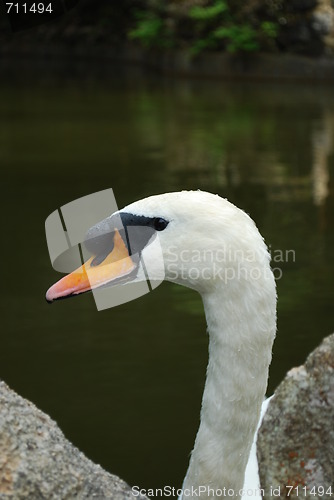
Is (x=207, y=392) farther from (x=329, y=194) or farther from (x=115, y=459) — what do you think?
(x=329, y=194)

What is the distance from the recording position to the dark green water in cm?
437

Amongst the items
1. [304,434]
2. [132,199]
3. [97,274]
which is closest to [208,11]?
[132,199]

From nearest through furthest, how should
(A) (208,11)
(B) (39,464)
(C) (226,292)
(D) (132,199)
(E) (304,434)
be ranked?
(B) (39,464), (C) (226,292), (E) (304,434), (D) (132,199), (A) (208,11)

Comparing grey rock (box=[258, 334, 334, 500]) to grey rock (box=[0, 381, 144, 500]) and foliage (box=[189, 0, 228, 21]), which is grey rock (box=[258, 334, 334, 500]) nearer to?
grey rock (box=[0, 381, 144, 500])

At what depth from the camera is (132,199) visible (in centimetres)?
841

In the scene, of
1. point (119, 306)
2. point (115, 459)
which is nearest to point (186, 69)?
point (119, 306)

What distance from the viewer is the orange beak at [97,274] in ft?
7.11

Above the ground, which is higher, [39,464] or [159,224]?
[159,224]

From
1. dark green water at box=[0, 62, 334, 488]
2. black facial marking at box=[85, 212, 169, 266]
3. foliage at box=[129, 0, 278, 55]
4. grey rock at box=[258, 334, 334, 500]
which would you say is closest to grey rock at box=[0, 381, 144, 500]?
black facial marking at box=[85, 212, 169, 266]

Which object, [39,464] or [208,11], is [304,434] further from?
[208,11]

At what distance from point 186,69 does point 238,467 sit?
17.3 metres

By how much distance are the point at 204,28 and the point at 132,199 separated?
38.2 feet

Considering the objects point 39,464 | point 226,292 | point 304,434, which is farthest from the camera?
point 304,434

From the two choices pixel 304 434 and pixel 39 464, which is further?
pixel 304 434
